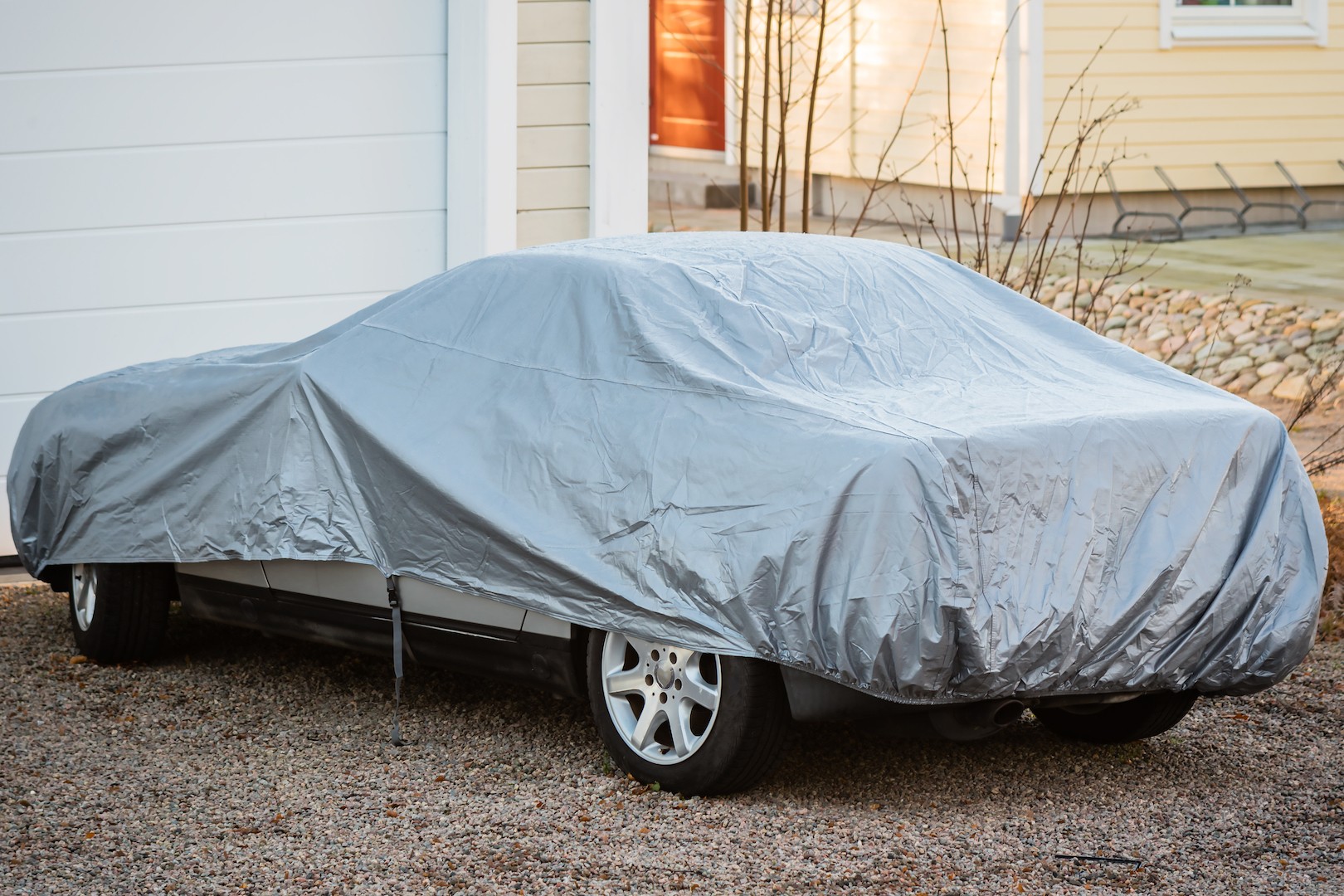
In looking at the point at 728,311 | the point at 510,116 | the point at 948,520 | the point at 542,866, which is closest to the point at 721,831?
the point at 542,866

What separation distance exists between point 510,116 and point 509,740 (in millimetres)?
3911

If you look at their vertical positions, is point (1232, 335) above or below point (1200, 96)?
below

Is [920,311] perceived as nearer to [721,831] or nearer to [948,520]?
[948,520]

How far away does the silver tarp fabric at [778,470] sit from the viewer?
3771mm

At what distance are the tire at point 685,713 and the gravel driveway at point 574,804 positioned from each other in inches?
Result: 3.6

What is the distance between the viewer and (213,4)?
24.8 feet

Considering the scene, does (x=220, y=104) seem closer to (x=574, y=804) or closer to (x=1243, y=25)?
(x=574, y=804)

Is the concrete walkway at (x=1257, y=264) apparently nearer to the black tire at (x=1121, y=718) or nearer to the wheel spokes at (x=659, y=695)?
the black tire at (x=1121, y=718)

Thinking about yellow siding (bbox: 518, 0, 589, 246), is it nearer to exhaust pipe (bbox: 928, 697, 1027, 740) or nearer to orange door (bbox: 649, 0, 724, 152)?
exhaust pipe (bbox: 928, 697, 1027, 740)

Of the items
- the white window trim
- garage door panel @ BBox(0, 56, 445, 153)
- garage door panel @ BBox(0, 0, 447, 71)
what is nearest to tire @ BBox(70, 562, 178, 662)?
garage door panel @ BBox(0, 56, 445, 153)

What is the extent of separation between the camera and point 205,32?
24.8 feet

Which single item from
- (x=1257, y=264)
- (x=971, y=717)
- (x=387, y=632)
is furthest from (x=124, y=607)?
(x=1257, y=264)

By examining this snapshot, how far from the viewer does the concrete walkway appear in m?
11.2

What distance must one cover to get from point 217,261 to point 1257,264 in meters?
8.12
